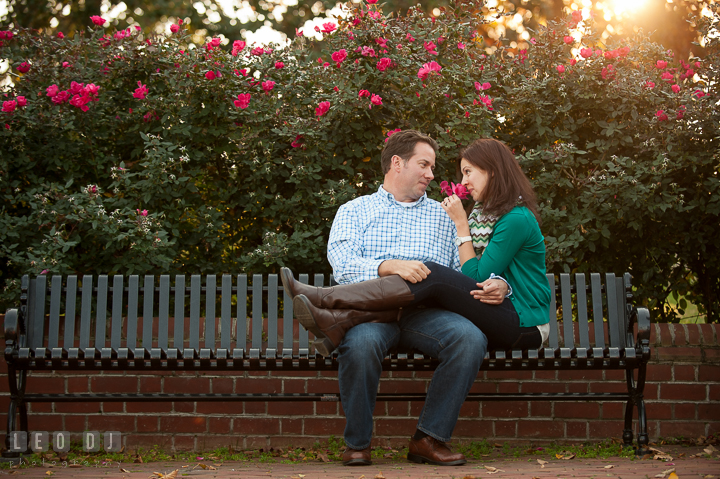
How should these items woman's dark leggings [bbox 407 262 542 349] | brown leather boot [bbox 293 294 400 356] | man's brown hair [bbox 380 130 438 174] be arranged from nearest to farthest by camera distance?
brown leather boot [bbox 293 294 400 356]
woman's dark leggings [bbox 407 262 542 349]
man's brown hair [bbox 380 130 438 174]

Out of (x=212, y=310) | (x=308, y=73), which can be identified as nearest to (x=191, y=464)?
(x=212, y=310)

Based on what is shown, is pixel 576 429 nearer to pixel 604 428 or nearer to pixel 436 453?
pixel 604 428

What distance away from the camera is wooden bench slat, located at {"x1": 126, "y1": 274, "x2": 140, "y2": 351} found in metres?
3.62

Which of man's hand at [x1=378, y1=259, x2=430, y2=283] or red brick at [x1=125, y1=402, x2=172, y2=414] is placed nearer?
man's hand at [x1=378, y1=259, x2=430, y2=283]

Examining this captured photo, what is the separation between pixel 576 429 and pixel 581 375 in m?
0.30

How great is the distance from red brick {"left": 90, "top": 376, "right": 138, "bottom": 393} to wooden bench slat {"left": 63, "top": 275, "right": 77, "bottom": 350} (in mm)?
347

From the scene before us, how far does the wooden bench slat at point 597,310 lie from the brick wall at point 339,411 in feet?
1.16

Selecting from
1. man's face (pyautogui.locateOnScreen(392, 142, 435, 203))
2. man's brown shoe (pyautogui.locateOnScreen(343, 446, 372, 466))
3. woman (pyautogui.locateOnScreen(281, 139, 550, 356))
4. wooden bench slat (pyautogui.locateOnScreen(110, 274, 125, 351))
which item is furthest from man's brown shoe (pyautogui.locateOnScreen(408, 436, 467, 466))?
wooden bench slat (pyautogui.locateOnScreen(110, 274, 125, 351))

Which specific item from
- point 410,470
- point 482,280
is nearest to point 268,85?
point 482,280

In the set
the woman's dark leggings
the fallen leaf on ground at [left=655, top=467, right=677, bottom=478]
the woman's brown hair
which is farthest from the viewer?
the woman's brown hair

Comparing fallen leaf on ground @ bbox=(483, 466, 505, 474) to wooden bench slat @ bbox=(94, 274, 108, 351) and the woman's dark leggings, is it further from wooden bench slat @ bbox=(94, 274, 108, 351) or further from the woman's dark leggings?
wooden bench slat @ bbox=(94, 274, 108, 351)

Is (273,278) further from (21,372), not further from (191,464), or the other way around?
(21,372)

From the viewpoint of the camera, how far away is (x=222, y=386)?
3.90 metres

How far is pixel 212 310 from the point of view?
3637mm
